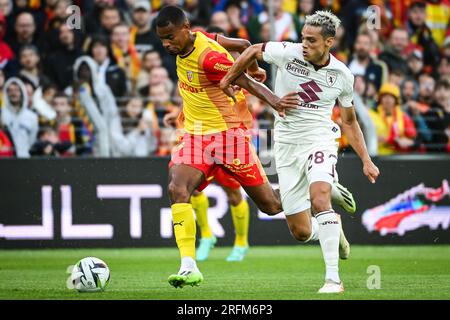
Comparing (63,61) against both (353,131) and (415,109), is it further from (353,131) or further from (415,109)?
(353,131)

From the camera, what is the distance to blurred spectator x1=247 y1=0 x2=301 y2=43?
16781mm

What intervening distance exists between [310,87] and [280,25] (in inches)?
295

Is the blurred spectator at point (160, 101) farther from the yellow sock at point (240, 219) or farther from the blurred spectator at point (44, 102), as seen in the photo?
the yellow sock at point (240, 219)

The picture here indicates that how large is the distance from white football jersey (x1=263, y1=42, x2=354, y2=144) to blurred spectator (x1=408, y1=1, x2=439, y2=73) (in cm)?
832

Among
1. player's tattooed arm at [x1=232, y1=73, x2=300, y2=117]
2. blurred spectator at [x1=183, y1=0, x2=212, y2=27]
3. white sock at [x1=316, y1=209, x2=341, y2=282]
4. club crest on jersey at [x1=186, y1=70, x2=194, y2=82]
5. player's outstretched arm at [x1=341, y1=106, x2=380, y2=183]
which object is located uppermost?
blurred spectator at [x1=183, y1=0, x2=212, y2=27]

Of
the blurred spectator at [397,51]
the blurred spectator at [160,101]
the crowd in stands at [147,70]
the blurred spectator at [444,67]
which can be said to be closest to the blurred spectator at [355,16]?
the crowd in stands at [147,70]

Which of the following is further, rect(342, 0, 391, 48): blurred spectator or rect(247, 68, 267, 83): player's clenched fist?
rect(342, 0, 391, 48): blurred spectator

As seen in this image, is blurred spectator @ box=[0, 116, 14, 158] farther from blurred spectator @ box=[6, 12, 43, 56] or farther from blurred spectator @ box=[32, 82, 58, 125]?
blurred spectator @ box=[6, 12, 43, 56]

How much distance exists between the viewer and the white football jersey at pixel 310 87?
9492mm

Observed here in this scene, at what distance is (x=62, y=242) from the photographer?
14.6 metres

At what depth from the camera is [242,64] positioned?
374 inches
